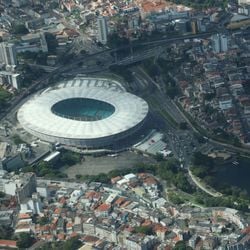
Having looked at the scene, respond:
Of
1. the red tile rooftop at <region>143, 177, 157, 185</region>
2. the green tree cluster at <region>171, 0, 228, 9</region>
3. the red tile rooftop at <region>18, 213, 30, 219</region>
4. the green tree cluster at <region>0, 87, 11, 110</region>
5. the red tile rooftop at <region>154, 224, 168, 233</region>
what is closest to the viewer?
the red tile rooftop at <region>154, 224, 168, 233</region>

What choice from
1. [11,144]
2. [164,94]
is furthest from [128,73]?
[11,144]

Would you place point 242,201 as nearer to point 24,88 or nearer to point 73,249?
point 73,249

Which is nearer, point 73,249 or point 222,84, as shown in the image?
point 73,249

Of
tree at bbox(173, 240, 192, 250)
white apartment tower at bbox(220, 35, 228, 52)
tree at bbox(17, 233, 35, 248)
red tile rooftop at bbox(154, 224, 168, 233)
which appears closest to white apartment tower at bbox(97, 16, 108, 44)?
white apartment tower at bbox(220, 35, 228, 52)

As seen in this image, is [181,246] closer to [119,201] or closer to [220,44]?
[119,201]

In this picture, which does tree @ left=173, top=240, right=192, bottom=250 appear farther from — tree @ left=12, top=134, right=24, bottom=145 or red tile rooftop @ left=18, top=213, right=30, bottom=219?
tree @ left=12, top=134, right=24, bottom=145

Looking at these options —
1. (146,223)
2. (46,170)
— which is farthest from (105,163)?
(146,223)
